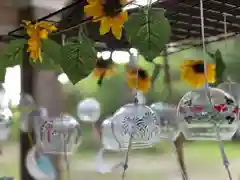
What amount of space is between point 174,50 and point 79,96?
0.38 metres

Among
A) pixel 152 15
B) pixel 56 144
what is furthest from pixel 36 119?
pixel 152 15

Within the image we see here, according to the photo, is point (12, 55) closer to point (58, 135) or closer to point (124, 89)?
point (58, 135)

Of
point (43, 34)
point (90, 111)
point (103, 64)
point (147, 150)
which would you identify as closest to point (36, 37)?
point (43, 34)

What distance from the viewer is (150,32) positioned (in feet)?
1.31

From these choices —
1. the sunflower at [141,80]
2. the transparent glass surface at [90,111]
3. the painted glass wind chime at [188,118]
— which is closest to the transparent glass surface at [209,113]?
the painted glass wind chime at [188,118]

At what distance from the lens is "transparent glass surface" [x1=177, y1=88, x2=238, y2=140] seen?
457mm

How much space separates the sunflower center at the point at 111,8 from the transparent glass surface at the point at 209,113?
0.47 feet

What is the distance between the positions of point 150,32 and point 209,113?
0.43ft

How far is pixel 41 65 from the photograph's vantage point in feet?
1.87

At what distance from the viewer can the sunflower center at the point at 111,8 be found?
419 mm

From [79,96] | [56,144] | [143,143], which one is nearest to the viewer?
[143,143]

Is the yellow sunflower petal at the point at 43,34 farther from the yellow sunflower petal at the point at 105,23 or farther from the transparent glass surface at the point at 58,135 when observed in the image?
the transparent glass surface at the point at 58,135

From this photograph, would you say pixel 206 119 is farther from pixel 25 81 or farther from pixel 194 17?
pixel 25 81

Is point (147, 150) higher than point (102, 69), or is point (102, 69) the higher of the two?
point (102, 69)
